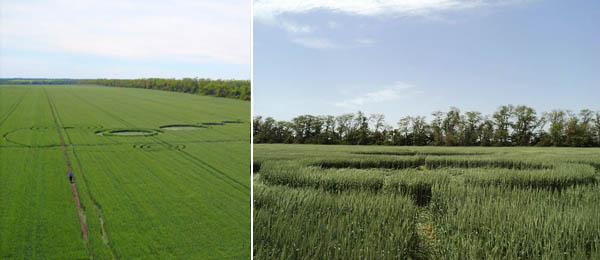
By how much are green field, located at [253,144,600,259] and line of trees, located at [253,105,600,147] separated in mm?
73

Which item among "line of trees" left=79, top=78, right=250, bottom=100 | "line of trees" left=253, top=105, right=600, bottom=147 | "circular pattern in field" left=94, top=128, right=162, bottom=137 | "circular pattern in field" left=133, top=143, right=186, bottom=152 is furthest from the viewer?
"line of trees" left=79, top=78, right=250, bottom=100

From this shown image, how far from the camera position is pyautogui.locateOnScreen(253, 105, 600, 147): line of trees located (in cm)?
248

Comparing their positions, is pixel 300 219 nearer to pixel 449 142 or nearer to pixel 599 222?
pixel 449 142

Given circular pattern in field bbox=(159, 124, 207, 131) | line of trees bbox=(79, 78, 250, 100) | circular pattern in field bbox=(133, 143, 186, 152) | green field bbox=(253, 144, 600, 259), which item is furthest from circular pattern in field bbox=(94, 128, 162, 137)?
green field bbox=(253, 144, 600, 259)

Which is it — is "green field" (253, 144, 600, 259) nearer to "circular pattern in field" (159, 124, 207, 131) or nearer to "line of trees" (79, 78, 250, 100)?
"circular pattern in field" (159, 124, 207, 131)

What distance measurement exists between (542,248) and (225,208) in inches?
292

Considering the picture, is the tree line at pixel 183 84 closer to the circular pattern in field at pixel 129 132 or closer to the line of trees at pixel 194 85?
the line of trees at pixel 194 85

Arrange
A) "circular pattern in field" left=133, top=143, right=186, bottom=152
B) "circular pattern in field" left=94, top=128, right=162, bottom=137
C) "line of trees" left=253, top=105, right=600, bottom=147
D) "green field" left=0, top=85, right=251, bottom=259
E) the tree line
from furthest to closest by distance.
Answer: the tree line
"circular pattern in field" left=94, top=128, right=162, bottom=137
"circular pattern in field" left=133, top=143, right=186, bottom=152
"green field" left=0, top=85, right=251, bottom=259
"line of trees" left=253, top=105, right=600, bottom=147

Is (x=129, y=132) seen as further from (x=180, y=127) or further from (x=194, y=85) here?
(x=194, y=85)

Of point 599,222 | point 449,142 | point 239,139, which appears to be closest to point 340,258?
point 449,142

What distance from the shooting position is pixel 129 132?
1903 cm

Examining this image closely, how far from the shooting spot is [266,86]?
10.1ft

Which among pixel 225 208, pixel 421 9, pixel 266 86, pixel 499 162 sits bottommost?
pixel 225 208

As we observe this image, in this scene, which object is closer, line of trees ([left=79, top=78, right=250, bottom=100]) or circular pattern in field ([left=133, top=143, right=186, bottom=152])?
circular pattern in field ([left=133, top=143, right=186, bottom=152])
